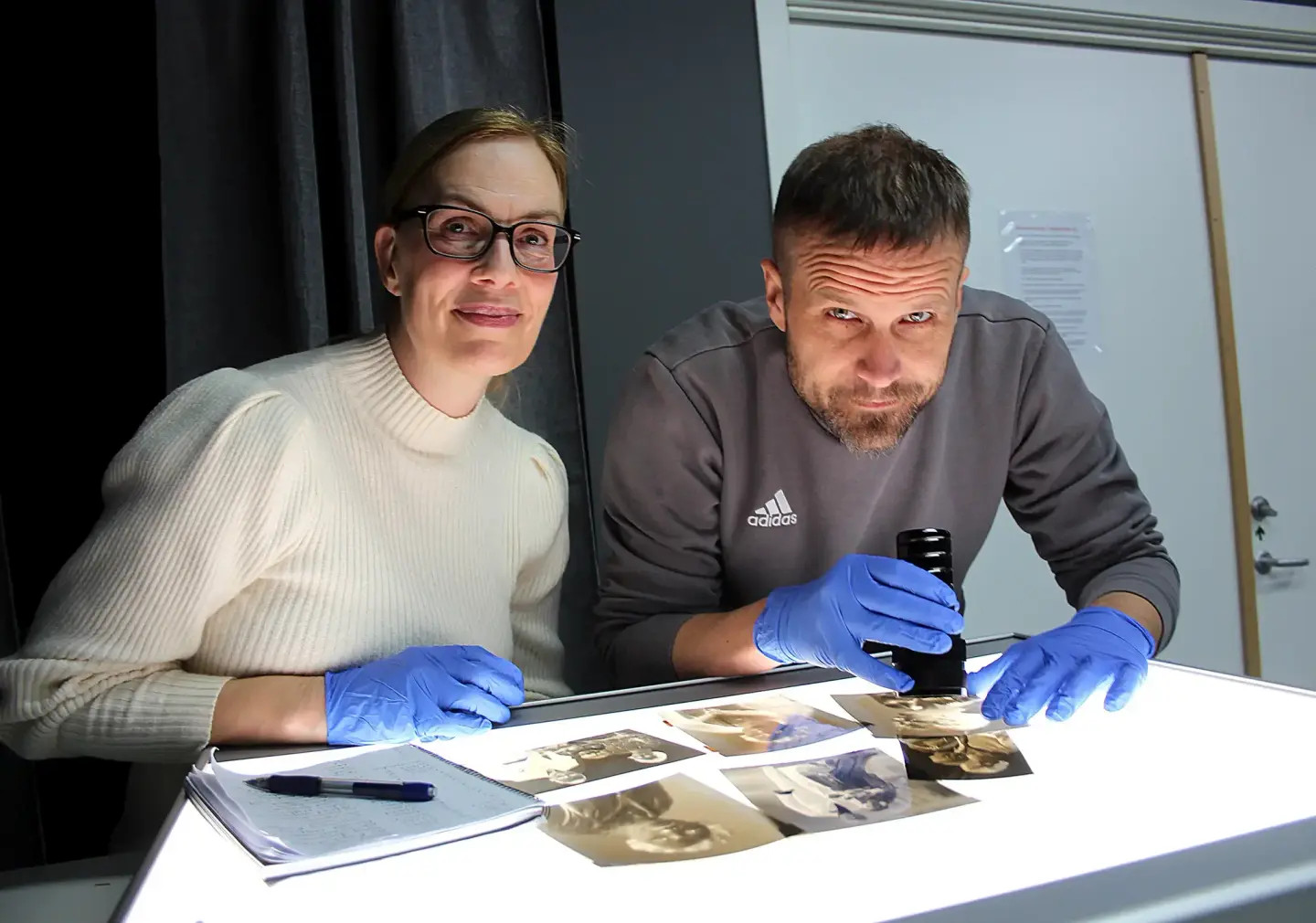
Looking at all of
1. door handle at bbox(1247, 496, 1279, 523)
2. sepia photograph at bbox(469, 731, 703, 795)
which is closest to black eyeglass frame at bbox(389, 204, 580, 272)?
sepia photograph at bbox(469, 731, 703, 795)

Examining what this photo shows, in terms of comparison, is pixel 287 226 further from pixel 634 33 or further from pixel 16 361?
pixel 634 33

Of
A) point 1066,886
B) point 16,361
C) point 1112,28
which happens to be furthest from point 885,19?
point 1066,886

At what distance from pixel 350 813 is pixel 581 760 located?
193mm

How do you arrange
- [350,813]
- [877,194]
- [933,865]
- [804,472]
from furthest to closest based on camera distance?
[804,472] < [877,194] < [350,813] < [933,865]

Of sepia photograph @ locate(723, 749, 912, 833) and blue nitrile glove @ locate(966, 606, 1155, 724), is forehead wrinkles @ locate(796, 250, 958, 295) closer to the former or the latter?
blue nitrile glove @ locate(966, 606, 1155, 724)

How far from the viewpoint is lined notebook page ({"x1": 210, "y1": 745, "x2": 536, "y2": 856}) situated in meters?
0.62

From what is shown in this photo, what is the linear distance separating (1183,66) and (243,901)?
10.1ft

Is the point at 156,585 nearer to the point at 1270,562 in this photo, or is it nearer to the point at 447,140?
the point at 447,140

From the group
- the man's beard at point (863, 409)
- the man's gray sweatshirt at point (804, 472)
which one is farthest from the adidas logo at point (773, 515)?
the man's beard at point (863, 409)

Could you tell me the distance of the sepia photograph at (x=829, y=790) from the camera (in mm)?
632

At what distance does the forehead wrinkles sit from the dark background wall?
829 millimetres

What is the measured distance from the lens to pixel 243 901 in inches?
21.6

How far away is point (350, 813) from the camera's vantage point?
26.7 inches

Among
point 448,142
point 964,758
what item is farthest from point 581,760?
point 448,142
